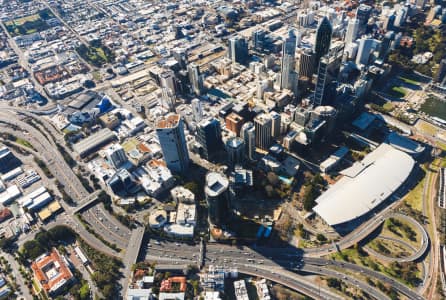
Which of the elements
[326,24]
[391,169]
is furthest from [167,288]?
[326,24]

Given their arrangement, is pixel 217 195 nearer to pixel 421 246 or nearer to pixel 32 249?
pixel 32 249

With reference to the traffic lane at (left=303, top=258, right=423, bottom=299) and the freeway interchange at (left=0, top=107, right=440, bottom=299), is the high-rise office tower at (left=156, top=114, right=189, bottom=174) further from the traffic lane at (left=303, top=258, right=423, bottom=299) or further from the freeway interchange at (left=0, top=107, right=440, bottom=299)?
the traffic lane at (left=303, top=258, right=423, bottom=299)

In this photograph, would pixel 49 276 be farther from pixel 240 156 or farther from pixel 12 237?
pixel 240 156

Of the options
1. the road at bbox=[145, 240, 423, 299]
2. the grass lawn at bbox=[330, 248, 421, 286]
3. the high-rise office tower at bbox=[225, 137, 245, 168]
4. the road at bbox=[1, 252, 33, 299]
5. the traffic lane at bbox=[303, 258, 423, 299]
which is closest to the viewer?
the traffic lane at bbox=[303, 258, 423, 299]

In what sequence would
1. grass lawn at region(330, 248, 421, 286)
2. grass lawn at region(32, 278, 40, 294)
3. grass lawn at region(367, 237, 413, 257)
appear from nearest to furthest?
grass lawn at region(330, 248, 421, 286)
grass lawn at region(32, 278, 40, 294)
grass lawn at region(367, 237, 413, 257)

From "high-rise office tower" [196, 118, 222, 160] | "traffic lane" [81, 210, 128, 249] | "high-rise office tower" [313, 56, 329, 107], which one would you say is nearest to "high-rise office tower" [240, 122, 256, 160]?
"high-rise office tower" [196, 118, 222, 160]

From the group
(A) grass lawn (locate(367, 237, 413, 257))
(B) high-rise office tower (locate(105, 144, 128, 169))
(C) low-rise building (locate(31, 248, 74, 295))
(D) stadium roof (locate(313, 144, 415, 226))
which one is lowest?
(A) grass lawn (locate(367, 237, 413, 257))
